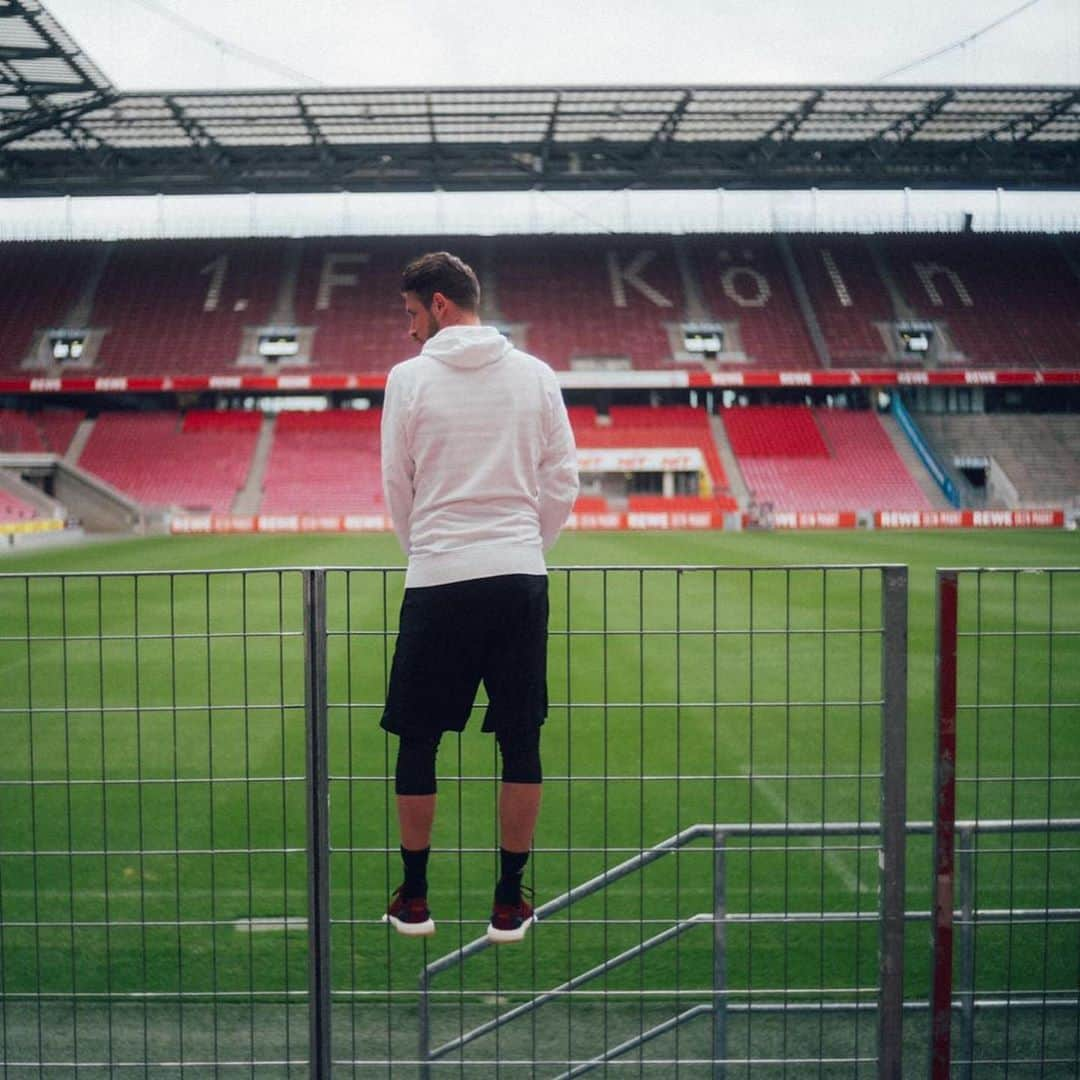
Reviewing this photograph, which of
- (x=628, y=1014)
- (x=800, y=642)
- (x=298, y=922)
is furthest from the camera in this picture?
(x=800, y=642)

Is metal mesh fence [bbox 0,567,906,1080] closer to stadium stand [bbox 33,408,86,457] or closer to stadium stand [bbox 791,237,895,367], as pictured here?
stadium stand [bbox 33,408,86,457]

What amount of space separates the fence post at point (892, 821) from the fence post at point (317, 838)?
1443 millimetres

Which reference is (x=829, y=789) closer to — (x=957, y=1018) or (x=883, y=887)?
(x=957, y=1018)

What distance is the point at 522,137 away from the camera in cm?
3678

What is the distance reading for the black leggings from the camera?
2705 millimetres

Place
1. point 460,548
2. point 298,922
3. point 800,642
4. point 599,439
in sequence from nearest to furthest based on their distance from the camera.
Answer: point 460,548
point 298,922
point 800,642
point 599,439

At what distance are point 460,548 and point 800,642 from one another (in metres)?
9.88

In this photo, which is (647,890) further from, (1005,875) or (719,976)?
(719,976)

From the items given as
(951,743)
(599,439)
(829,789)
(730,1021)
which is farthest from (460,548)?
(599,439)

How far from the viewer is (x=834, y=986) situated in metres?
4.10

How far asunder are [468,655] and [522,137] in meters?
36.9

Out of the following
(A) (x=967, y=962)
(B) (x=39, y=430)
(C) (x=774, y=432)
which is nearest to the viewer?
(A) (x=967, y=962)

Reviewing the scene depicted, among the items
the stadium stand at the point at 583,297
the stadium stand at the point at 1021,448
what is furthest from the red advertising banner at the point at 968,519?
the stadium stand at the point at 583,297

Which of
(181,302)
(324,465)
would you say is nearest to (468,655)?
(324,465)
